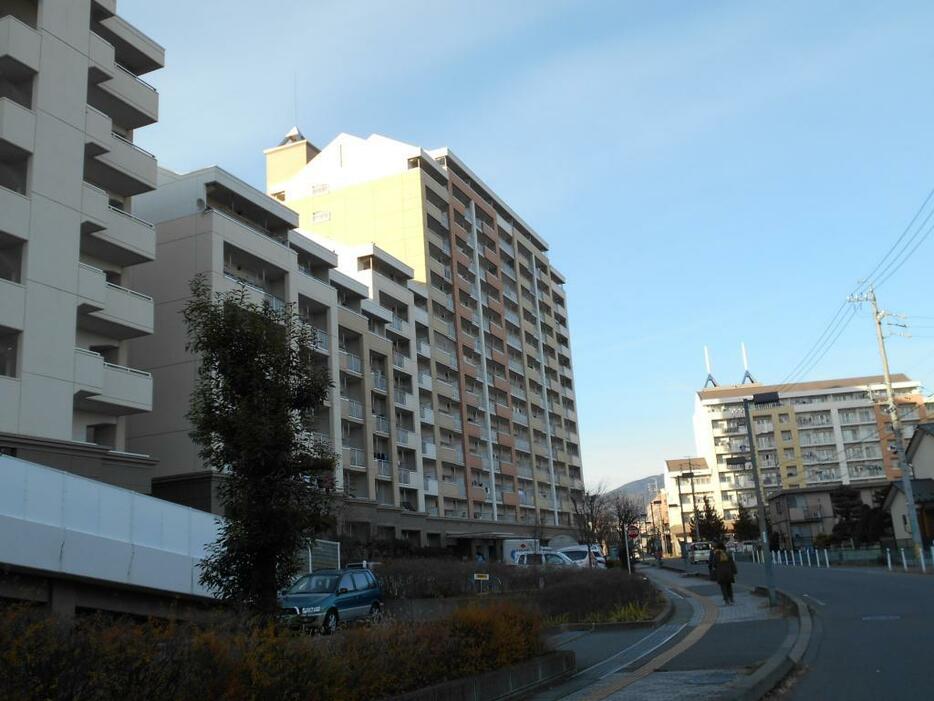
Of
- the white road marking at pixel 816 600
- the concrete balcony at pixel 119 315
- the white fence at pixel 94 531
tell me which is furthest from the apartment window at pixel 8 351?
the white road marking at pixel 816 600

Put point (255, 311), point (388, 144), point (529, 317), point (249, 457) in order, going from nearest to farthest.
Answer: point (249, 457) → point (255, 311) → point (388, 144) → point (529, 317)

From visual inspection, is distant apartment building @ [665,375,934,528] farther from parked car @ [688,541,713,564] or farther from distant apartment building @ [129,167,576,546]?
distant apartment building @ [129,167,576,546]

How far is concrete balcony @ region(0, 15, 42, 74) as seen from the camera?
2617 centimetres

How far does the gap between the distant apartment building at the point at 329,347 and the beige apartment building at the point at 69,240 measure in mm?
4160

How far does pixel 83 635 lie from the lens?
5.84m

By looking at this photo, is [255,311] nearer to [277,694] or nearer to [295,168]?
[277,694]

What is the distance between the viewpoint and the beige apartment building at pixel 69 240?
25250mm

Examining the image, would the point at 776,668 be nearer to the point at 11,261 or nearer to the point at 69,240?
the point at 11,261

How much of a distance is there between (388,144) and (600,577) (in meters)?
52.4

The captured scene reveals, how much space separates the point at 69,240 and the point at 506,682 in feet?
74.7

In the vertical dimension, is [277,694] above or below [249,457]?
below

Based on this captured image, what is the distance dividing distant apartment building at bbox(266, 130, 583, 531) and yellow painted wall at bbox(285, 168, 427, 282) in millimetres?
80

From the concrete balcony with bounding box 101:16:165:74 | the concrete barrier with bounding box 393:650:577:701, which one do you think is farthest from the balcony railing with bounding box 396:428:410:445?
the concrete barrier with bounding box 393:650:577:701

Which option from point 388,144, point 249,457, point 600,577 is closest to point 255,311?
point 249,457
